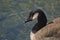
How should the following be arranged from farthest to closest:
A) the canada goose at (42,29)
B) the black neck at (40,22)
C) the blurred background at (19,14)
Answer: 1. the blurred background at (19,14)
2. the black neck at (40,22)
3. the canada goose at (42,29)

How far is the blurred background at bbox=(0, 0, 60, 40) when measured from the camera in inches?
329

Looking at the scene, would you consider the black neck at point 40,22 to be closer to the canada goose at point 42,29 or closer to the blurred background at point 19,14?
the canada goose at point 42,29

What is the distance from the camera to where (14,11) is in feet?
33.1

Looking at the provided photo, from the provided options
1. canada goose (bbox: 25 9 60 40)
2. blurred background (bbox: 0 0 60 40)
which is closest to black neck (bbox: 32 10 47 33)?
canada goose (bbox: 25 9 60 40)

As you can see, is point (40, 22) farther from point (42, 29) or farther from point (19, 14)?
point (19, 14)

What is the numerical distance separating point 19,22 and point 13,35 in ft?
3.00

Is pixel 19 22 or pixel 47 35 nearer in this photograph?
pixel 47 35

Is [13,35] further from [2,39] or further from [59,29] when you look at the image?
[59,29]

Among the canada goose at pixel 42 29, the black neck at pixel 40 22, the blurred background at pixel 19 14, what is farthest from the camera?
the blurred background at pixel 19 14


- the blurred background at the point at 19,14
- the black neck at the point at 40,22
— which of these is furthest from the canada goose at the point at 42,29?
the blurred background at the point at 19,14

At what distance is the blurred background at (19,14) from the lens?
8.36 metres

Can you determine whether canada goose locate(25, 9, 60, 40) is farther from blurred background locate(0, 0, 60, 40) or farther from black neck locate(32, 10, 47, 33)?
blurred background locate(0, 0, 60, 40)

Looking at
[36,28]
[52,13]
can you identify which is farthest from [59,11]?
[36,28]

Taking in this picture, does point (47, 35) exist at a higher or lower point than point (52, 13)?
higher
